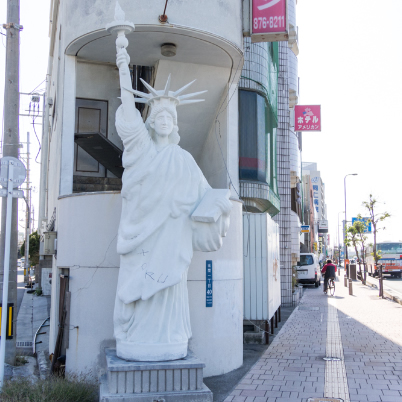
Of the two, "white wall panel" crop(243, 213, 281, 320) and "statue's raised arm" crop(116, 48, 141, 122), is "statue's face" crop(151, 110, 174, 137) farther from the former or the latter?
"white wall panel" crop(243, 213, 281, 320)

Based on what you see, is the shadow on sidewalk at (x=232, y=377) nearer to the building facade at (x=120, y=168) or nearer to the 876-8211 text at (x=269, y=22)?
the building facade at (x=120, y=168)

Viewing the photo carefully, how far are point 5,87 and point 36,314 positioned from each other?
10370mm

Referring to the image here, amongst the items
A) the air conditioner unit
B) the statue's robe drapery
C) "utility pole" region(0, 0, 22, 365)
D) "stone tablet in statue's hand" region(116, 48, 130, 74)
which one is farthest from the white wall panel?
"stone tablet in statue's hand" region(116, 48, 130, 74)

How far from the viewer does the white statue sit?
6.67 m

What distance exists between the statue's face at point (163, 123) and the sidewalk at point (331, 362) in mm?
3934

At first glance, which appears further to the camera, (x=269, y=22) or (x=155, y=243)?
(x=269, y=22)

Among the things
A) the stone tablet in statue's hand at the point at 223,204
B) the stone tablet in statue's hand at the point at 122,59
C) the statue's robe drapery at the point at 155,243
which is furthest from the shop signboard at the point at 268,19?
the stone tablet in statue's hand at the point at 223,204

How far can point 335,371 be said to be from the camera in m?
8.73

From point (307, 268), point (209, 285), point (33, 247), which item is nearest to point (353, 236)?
point (307, 268)

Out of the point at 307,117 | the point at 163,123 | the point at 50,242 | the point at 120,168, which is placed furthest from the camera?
the point at 307,117

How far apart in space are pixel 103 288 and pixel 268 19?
6242 millimetres

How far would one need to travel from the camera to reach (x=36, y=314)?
712 inches

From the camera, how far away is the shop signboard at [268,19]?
10.0 meters

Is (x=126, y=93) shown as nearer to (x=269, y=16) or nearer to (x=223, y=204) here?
(x=223, y=204)
